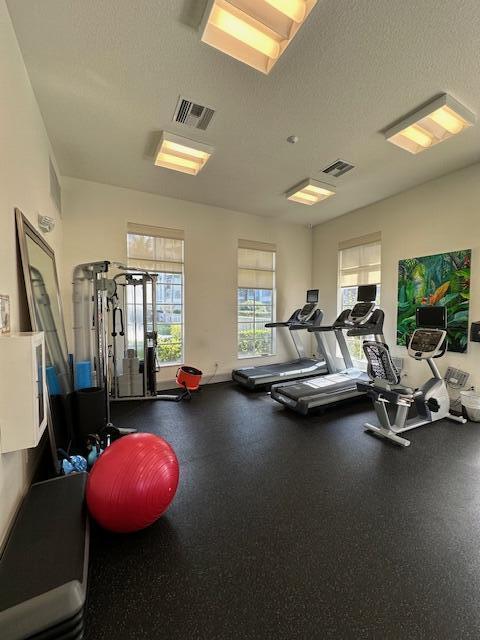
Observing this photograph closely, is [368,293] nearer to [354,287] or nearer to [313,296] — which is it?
[313,296]

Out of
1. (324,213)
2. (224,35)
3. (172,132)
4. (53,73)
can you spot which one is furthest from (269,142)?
(324,213)

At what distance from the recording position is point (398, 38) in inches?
81.7

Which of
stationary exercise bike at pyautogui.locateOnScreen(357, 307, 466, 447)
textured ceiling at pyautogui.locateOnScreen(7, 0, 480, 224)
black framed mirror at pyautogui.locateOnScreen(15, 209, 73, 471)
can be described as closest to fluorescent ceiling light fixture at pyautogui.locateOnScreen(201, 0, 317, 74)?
textured ceiling at pyautogui.locateOnScreen(7, 0, 480, 224)

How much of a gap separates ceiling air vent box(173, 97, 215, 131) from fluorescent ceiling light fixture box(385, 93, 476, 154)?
197 cm

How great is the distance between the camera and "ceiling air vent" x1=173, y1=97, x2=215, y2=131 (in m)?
2.78

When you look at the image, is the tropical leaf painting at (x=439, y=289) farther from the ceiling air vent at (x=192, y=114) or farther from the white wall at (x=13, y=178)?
the white wall at (x=13, y=178)

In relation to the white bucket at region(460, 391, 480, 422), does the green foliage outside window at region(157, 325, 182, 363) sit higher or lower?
higher

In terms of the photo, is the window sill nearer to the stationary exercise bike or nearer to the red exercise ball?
the stationary exercise bike

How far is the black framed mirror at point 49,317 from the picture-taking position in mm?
2182

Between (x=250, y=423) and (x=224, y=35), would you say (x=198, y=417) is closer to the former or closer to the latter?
(x=250, y=423)

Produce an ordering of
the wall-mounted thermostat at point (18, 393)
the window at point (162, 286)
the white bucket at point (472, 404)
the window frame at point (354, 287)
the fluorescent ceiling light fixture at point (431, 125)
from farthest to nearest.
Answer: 1. the window frame at point (354, 287)
2. the window at point (162, 286)
3. the white bucket at point (472, 404)
4. the fluorescent ceiling light fixture at point (431, 125)
5. the wall-mounted thermostat at point (18, 393)

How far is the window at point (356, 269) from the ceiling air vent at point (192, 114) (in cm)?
366

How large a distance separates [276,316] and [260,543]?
15.9 ft

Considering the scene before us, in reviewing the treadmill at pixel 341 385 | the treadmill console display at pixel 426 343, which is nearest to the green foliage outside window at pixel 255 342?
the treadmill at pixel 341 385
